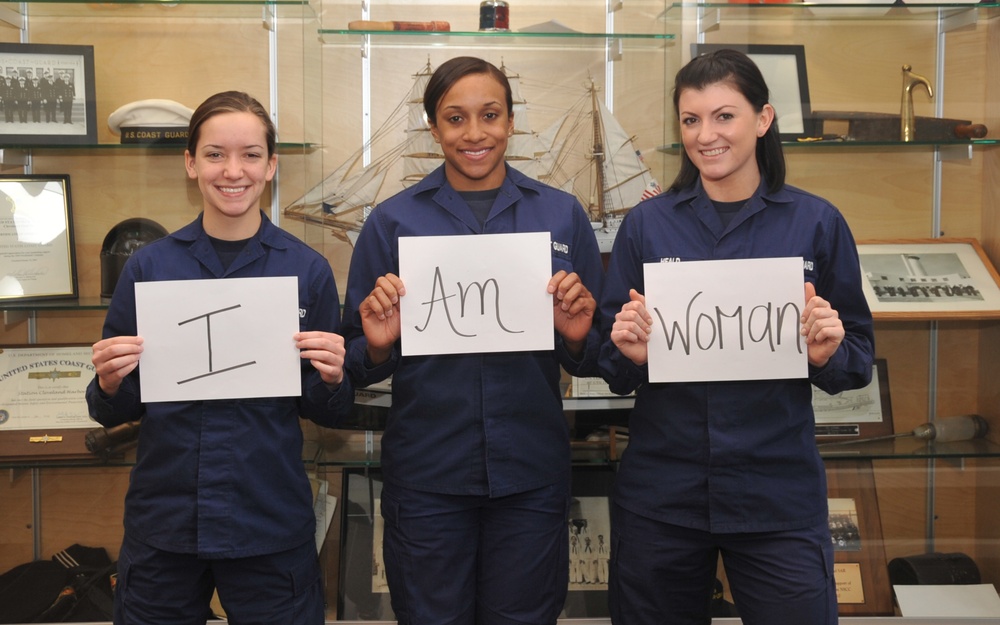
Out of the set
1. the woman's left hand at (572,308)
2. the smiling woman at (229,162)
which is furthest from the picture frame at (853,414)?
the smiling woman at (229,162)

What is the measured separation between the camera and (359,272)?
6.25ft

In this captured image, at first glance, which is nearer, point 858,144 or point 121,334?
point 121,334

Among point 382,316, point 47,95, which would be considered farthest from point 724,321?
point 47,95

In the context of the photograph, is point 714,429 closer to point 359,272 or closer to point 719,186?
point 719,186

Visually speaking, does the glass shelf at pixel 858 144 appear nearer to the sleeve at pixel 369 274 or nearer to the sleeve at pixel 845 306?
the sleeve at pixel 845 306

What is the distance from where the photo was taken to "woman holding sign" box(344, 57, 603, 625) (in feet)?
5.94

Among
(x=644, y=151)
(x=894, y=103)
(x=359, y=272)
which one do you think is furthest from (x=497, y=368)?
(x=894, y=103)

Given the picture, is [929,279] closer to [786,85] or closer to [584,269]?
[786,85]

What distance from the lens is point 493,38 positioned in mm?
2656

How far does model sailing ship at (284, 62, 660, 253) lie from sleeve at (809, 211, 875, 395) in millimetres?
907

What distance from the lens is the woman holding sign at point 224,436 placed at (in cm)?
168

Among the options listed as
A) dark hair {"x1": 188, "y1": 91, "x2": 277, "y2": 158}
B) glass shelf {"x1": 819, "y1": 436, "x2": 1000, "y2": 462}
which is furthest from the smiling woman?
glass shelf {"x1": 819, "y1": 436, "x2": 1000, "y2": 462}

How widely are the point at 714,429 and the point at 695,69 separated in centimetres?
72

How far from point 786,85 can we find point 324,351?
5.56 ft
